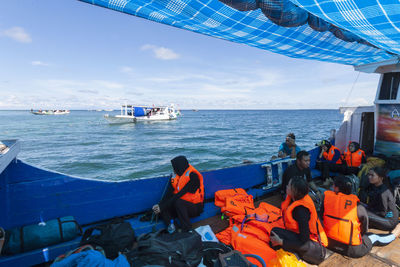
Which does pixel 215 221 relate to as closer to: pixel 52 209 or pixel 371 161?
pixel 52 209

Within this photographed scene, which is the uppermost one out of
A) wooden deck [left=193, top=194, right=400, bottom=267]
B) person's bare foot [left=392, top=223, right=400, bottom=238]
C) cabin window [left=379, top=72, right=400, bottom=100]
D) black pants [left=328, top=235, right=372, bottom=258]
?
cabin window [left=379, top=72, right=400, bottom=100]

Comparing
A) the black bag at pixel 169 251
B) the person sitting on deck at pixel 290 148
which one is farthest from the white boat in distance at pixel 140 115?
the black bag at pixel 169 251

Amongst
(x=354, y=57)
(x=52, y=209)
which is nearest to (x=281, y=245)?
(x=52, y=209)

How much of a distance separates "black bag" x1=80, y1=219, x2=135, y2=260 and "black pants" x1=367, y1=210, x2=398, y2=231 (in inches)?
145

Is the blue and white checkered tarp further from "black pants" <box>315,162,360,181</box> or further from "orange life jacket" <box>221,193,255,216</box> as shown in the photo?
"black pants" <box>315,162,360,181</box>

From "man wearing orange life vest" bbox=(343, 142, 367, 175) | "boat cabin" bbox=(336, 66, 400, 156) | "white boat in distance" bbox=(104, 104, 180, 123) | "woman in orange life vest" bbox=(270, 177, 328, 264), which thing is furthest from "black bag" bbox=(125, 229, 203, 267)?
"white boat in distance" bbox=(104, 104, 180, 123)

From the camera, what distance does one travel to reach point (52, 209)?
9.75 ft

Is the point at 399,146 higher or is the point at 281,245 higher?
the point at 399,146

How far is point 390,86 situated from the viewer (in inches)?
224

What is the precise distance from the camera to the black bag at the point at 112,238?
2.51 metres

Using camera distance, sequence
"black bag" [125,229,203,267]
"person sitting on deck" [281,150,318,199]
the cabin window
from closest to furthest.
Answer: "black bag" [125,229,203,267]
"person sitting on deck" [281,150,318,199]
the cabin window

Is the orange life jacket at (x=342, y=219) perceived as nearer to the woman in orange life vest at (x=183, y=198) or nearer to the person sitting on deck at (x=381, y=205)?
the person sitting on deck at (x=381, y=205)

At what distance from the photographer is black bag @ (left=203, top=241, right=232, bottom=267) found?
96.1 inches

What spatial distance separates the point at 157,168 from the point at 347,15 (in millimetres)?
13141
